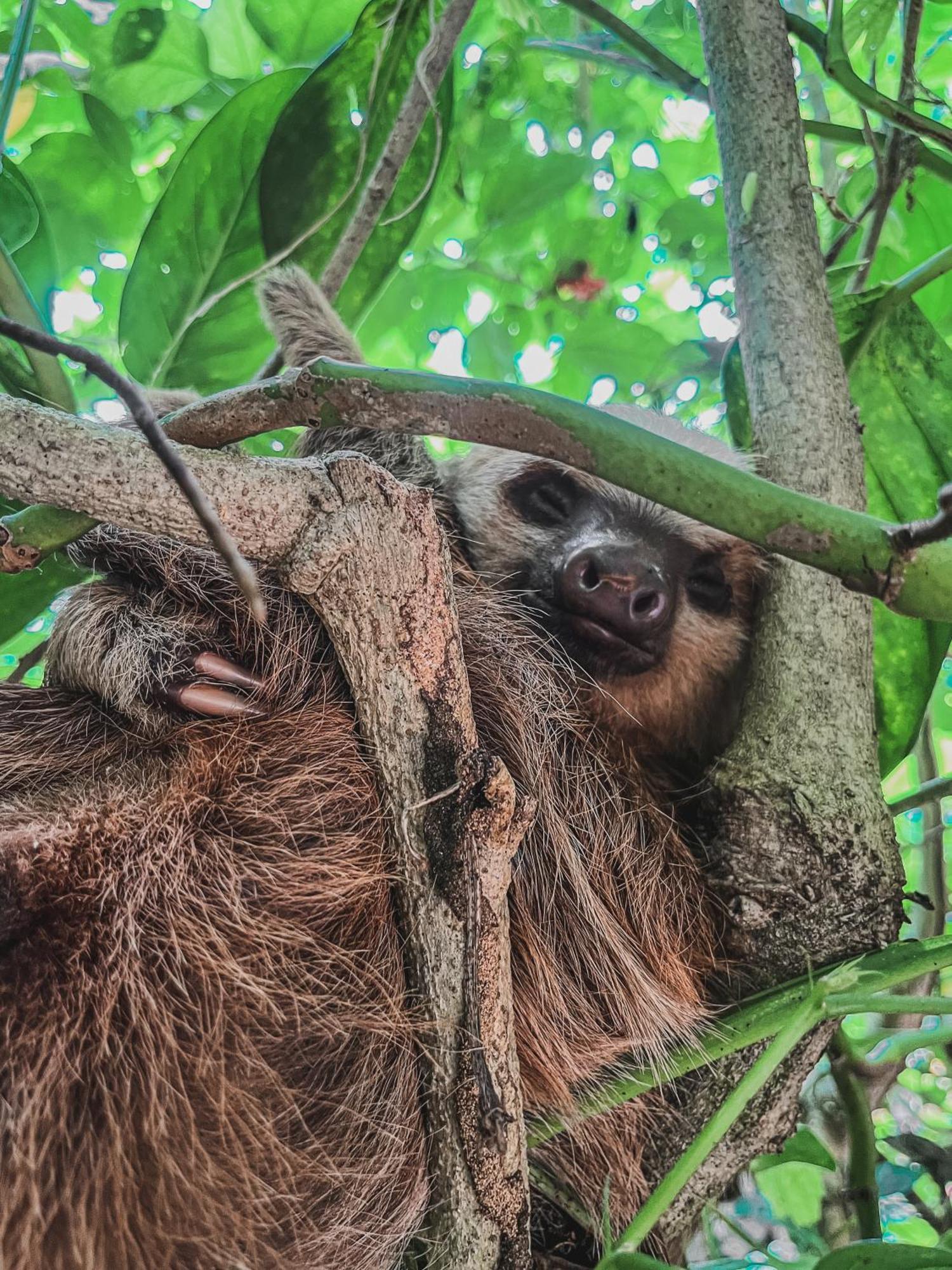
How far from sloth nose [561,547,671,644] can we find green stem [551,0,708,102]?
1154mm

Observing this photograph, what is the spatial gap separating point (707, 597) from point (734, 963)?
89 centimetres

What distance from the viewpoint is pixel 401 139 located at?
225 centimetres

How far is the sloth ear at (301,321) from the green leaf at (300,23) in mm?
1188

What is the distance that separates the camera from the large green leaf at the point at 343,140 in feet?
7.22

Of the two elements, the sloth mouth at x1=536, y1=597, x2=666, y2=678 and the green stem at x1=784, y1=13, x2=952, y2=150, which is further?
the sloth mouth at x1=536, y1=597, x2=666, y2=678

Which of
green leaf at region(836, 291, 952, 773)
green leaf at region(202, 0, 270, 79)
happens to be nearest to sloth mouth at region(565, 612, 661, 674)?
green leaf at region(836, 291, 952, 773)

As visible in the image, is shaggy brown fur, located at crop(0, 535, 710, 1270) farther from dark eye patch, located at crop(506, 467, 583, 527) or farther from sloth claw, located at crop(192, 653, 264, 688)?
dark eye patch, located at crop(506, 467, 583, 527)

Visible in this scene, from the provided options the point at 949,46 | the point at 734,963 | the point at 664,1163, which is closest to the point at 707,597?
the point at 734,963

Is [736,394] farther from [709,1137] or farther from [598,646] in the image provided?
[709,1137]

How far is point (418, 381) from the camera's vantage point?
1154 millimetres

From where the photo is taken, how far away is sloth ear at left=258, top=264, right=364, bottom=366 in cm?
198

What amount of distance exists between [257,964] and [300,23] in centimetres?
248

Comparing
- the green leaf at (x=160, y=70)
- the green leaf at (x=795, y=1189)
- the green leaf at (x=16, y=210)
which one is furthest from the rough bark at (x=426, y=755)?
the green leaf at (x=160, y=70)

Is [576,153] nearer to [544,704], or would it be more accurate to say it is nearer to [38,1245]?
[544,704]
